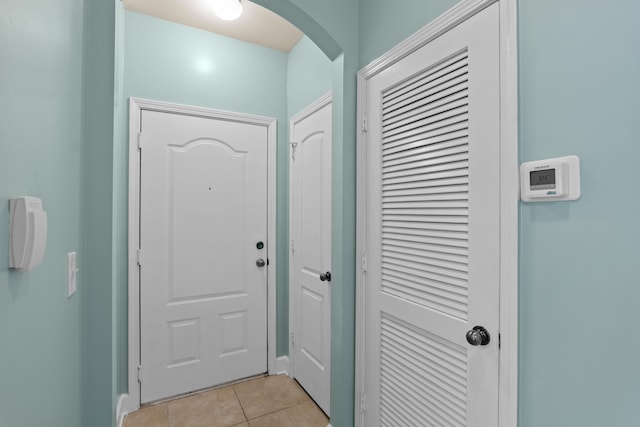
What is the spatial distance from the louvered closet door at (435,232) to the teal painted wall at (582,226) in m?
0.11

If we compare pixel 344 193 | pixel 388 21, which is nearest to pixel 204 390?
pixel 344 193

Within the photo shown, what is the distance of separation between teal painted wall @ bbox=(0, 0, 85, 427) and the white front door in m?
1.11

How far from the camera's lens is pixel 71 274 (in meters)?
0.96

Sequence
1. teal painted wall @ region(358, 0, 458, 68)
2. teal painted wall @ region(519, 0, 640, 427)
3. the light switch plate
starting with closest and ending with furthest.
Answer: teal painted wall @ region(519, 0, 640, 427)
the light switch plate
teal painted wall @ region(358, 0, 458, 68)

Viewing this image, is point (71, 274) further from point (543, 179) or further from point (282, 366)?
point (282, 366)

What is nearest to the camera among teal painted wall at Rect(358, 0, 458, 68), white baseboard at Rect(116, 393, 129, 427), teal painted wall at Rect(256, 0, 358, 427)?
teal painted wall at Rect(358, 0, 458, 68)

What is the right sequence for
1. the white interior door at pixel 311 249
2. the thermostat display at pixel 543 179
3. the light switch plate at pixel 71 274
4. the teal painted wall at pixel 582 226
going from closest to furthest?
1. the teal painted wall at pixel 582 226
2. the thermostat display at pixel 543 179
3. the light switch plate at pixel 71 274
4. the white interior door at pixel 311 249

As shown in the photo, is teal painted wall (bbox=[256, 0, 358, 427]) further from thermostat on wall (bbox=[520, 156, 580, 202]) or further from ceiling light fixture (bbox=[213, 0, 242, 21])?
thermostat on wall (bbox=[520, 156, 580, 202])

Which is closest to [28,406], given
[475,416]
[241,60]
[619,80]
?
[475,416]

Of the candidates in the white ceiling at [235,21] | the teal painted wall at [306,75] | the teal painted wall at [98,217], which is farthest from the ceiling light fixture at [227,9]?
the teal painted wall at [98,217]

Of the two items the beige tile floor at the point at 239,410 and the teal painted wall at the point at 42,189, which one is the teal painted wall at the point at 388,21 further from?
the beige tile floor at the point at 239,410

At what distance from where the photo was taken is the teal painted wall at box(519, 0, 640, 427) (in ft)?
2.33

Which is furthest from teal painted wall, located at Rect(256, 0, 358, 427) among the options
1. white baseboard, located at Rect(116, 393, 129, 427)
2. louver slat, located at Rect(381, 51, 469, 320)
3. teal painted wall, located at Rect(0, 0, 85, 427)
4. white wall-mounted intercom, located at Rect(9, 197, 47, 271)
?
white baseboard, located at Rect(116, 393, 129, 427)

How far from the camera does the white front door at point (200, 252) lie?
2141 millimetres
